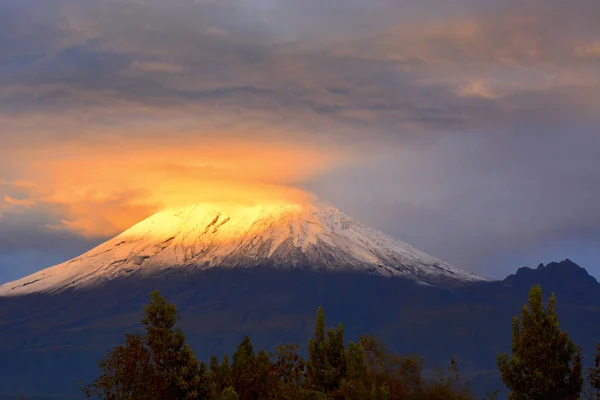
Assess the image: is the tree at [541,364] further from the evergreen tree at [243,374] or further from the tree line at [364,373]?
the evergreen tree at [243,374]

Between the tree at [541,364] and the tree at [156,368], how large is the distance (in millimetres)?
20527

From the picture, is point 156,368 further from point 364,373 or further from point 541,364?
point 541,364

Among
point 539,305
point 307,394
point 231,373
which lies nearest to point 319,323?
point 231,373

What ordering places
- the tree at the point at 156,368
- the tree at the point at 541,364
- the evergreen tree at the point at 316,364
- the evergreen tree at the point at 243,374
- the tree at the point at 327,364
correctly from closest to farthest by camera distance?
the tree at the point at 156,368 → the tree at the point at 541,364 → the evergreen tree at the point at 243,374 → the tree at the point at 327,364 → the evergreen tree at the point at 316,364

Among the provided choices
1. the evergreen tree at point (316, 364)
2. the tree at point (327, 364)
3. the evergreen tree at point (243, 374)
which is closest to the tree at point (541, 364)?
the tree at point (327, 364)

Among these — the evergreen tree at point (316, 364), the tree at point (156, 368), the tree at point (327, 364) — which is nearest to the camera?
the tree at point (156, 368)

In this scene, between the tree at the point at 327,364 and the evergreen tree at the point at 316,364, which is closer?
the tree at the point at 327,364

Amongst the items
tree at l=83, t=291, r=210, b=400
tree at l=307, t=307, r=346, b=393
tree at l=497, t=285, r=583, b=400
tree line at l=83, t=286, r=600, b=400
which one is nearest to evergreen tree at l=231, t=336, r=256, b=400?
tree line at l=83, t=286, r=600, b=400

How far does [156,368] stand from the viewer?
64.9 meters

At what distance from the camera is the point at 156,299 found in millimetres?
65812

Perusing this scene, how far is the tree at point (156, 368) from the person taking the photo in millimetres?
63594

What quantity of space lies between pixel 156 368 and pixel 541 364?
25.4 m

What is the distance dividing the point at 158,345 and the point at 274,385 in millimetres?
11886

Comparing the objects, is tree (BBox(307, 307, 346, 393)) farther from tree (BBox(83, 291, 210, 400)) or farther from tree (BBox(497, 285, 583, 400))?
tree (BBox(497, 285, 583, 400))
